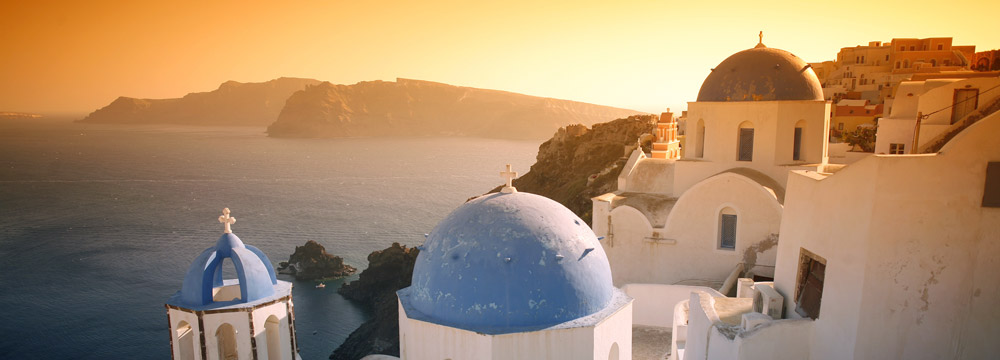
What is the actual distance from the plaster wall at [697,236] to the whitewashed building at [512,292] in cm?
673

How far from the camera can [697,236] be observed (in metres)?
13.1

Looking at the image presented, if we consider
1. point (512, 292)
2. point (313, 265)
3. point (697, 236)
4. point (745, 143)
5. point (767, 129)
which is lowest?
point (313, 265)

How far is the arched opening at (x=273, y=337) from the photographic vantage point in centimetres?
832

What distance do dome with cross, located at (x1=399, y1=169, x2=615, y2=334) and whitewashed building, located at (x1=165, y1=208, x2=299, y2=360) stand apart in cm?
239

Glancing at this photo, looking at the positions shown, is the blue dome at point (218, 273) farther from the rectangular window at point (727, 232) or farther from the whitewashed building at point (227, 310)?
the rectangular window at point (727, 232)

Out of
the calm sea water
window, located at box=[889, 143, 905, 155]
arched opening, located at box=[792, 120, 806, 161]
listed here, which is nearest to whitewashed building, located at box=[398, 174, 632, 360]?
arched opening, located at box=[792, 120, 806, 161]

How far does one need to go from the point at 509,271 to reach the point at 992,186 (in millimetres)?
5022

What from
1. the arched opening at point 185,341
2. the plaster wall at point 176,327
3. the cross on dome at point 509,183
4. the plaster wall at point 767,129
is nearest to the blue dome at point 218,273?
the plaster wall at point 176,327

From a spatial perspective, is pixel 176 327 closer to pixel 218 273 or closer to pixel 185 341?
pixel 185 341

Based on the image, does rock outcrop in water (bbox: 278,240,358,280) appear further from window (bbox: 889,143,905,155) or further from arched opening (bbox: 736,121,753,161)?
window (bbox: 889,143,905,155)

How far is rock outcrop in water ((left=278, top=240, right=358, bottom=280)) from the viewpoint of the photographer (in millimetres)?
33188

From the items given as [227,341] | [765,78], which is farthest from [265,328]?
[765,78]

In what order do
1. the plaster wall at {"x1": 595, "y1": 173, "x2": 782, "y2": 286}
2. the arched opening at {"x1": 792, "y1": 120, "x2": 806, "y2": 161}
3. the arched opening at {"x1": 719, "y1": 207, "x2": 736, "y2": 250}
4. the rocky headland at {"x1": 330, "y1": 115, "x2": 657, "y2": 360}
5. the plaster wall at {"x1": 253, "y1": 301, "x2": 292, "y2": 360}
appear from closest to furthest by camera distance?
the plaster wall at {"x1": 253, "y1": 301, "x2": 292, "y2": 360} → the plaster wall at {"x1": 595, "y1": 173, "x2": 782, "y2": 286} → the arched opening at {"x1": 719, "y1": 207, "x2": 736, "y2": 250} → the arched opening at {"x1": 792, "y1": 120, "x2": 806, "y2": 161} → the rocky headland at {"x1": 330, "y1": 115, "x2": 657, "y2": 360}

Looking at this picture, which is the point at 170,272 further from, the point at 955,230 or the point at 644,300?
the point at 955,230
